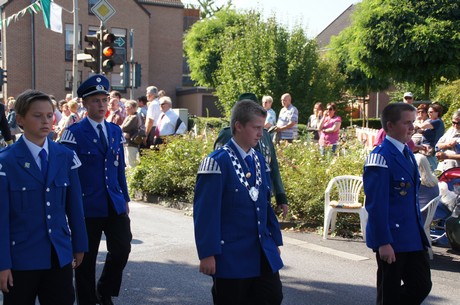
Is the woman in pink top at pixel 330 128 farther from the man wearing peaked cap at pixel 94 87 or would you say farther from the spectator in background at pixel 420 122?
the man wearing peaked cap at pixel 94 87

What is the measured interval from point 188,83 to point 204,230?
61.4 metres

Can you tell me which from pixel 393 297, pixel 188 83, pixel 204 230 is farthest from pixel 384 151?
pixel 188 83

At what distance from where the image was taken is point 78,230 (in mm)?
4016

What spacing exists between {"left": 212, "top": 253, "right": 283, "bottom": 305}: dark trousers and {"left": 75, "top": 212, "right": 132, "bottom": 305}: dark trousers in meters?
1.44

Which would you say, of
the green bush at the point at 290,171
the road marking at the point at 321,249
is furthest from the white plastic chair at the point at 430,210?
the green bush at the point at 290,171

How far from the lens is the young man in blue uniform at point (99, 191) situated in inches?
200

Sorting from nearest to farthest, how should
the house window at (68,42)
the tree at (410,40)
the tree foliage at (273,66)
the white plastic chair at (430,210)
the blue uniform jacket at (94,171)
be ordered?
the blue uniform jacket at (94,171) < the white plastic chair at (430,210) < the tree at (410,40) < the tree foliage at (273,66) < the house window at (68,42)

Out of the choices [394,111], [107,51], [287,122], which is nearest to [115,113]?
[107,51]

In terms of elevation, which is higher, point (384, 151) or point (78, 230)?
point (384, 151)

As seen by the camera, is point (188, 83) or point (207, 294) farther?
point (188, 83)

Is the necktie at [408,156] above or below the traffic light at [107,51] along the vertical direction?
below

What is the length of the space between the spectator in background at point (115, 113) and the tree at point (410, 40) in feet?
45.9

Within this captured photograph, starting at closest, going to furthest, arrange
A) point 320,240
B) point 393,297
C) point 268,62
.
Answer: point 393,297 → point 320,240 → point 268,62

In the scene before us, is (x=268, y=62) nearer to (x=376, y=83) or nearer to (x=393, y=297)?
(x=376, y=83)
